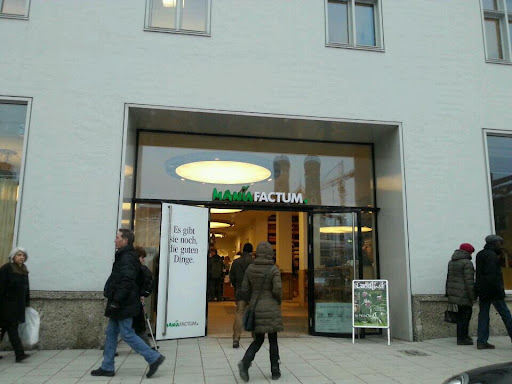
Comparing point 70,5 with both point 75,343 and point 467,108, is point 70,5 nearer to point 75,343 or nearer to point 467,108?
point 75,343

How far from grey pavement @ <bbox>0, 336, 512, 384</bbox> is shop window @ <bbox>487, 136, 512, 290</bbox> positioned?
1.81 m

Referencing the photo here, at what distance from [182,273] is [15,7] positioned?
18.8 feet

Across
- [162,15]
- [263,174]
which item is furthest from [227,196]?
[162,15]

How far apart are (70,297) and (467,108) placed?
843 centimetres

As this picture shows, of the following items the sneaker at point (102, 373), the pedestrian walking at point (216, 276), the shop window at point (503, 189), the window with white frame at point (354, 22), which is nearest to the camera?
the sneaker at point (102, 373)

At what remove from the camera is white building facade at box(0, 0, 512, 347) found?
26.0 feet

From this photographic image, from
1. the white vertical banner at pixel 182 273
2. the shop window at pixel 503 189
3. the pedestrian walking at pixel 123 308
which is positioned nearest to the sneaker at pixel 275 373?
the pedestrian walking at pixel 123 308

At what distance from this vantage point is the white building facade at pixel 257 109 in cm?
792

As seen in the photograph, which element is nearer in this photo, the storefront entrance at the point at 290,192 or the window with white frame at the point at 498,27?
the storefront entrance at the point at 290,192

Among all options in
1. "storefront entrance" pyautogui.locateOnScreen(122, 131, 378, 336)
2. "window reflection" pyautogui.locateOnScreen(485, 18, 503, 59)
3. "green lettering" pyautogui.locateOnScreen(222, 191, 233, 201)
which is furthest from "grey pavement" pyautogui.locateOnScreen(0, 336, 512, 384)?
"window reflection" pyautogui.locateOnScreen(485, 18, 503, 59)

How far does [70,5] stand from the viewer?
337 inches

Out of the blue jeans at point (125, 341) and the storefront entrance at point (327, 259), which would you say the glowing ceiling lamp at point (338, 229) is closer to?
the storefront entrance at point (327, 259)

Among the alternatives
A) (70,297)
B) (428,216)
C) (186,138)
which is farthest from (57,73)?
(428,216)

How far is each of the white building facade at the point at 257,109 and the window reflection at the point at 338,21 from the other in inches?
1.7
